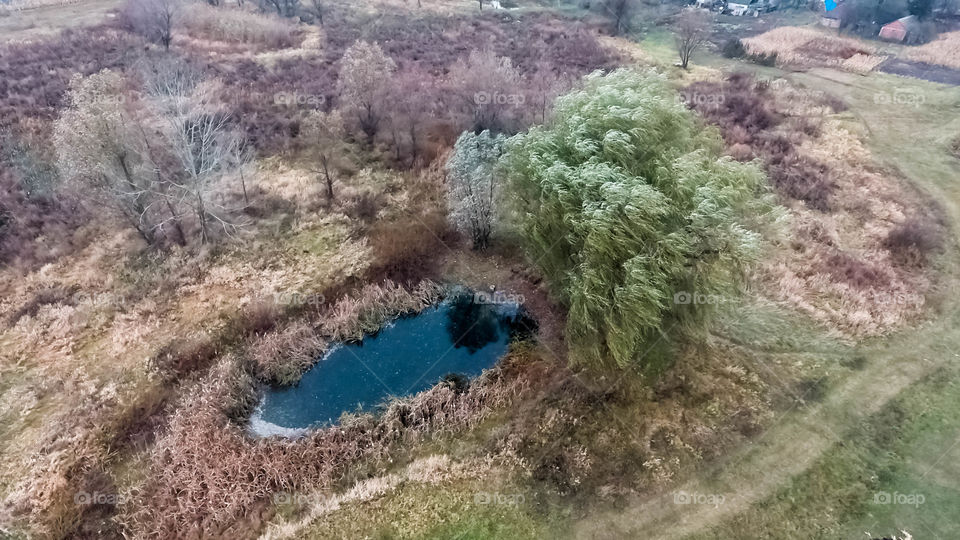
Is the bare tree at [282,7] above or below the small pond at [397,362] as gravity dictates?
above

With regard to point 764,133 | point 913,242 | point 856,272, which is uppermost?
point 764,133

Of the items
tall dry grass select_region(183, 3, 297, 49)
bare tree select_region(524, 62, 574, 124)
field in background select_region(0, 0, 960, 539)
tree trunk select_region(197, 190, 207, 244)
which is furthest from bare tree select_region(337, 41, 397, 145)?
tall dry grass select_region(183, 3, 297, 49)

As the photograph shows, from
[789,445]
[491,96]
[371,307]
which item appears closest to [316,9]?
[491,96]

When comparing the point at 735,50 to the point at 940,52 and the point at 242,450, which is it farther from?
the point at 242,450

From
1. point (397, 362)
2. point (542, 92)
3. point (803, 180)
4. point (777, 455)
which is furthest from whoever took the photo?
point (542, 92)

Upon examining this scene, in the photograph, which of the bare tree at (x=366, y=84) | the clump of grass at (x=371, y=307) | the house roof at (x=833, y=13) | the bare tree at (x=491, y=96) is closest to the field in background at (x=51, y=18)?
the bare tree at (x=366, y=84)

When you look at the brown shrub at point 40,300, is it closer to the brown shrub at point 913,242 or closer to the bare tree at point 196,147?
the bare tree at point 196,147

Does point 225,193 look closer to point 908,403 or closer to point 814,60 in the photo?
point 908,403
